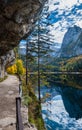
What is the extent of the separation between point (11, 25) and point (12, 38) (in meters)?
1.90

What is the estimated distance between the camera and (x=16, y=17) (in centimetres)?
1396

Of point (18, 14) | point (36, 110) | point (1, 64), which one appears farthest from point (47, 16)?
point (18, 14)

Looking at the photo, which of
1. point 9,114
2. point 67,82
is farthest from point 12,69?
point 67,82

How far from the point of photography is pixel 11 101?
639 inches

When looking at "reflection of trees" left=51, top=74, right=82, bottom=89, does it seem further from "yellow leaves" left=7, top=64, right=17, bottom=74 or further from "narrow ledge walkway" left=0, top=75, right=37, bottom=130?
"narrow ledge walkway" left=0, top=75, right=37, bottom=130

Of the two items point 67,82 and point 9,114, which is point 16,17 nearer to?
point 9,114

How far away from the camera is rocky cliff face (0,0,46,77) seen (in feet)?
42.0

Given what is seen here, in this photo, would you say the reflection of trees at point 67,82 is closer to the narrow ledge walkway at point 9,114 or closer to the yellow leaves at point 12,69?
the yellow leaves at point 12,69

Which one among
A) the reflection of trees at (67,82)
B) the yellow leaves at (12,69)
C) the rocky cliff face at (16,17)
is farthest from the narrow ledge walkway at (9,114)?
the reflection of trees at (67,82)

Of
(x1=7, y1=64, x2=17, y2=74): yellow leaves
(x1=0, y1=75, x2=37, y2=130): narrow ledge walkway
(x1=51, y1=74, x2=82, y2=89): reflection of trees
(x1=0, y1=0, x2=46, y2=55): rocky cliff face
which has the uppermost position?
(x1=0, y1=0, x2=46, y2=55): rocky cliff face

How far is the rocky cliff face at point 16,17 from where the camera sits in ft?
42.0

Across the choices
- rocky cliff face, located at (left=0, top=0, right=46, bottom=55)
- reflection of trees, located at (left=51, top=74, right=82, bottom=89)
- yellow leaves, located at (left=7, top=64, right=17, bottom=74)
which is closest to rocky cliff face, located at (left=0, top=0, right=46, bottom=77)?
rocky cliff face, located at (left=0, top=0, right=46, bottom=55)

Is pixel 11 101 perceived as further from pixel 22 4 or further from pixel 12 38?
pixel 22 4

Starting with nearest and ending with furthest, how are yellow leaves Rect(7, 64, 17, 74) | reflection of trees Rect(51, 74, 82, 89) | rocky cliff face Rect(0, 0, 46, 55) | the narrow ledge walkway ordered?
the narrow ledge walkway → rocky cliff face Rect(0, 0, 46, 55) → yellow leaves Rect(7, 64, 17, 74) → reflection of trees Rect(51, 74, 82, 89)
